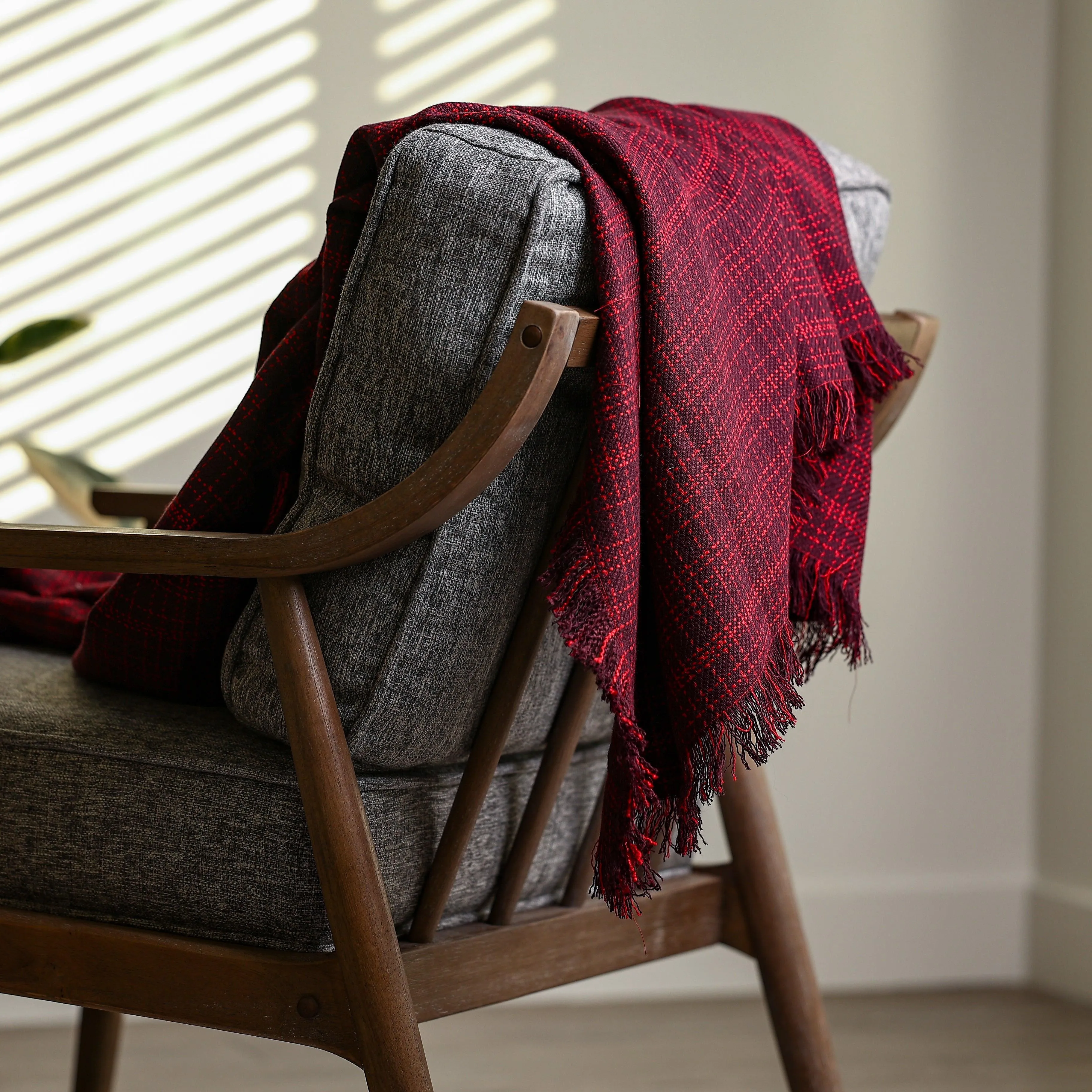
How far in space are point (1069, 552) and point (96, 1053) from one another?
5.16 feet

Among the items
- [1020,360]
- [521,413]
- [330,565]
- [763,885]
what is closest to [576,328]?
[521,413]

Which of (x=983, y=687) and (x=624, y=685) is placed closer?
(x=624, y=685)

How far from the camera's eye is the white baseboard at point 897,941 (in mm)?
2055

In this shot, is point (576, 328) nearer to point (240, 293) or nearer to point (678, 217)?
point (678, 217)

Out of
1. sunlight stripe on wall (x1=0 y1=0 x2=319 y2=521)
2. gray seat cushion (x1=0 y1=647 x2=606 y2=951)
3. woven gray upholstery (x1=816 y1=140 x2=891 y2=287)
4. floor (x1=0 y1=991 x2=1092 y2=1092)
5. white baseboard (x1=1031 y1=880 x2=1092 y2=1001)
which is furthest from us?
white baseboard (x1=1031 y1=880 x2=1092 y2=1001)

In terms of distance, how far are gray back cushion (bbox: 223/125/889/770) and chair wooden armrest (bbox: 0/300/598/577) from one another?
0.12 ft

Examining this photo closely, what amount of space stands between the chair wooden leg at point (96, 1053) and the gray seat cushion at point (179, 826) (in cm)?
50

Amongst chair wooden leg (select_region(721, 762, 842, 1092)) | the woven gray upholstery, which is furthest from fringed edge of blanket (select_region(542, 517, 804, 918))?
the woven gray upholstery

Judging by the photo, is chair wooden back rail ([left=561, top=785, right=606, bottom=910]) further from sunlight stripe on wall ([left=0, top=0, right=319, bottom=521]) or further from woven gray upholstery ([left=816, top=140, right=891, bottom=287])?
sunlight stripe on wall ([left=0, top=0, right=319, bottom=521])

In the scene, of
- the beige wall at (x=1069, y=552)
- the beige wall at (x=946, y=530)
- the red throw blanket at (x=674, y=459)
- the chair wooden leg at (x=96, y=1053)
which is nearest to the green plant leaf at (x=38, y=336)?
the red throw blanket at (x=674, y=459)

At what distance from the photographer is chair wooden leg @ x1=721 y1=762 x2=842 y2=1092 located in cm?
114

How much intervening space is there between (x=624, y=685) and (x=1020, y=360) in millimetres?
1546

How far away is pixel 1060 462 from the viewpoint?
2.10 meters

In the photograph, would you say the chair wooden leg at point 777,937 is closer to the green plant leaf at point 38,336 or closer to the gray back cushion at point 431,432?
the gray back cushion at point 431,432
